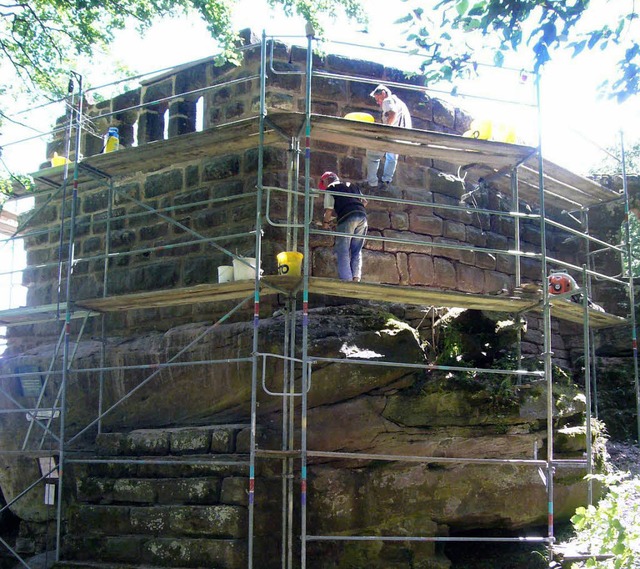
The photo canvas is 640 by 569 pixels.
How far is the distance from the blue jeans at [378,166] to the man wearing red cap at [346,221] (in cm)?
58

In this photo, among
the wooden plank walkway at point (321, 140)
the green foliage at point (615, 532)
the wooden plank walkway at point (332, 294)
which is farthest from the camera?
the wooden plank walkway at point (321, 140)

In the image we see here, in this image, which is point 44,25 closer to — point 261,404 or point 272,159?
point 272,159

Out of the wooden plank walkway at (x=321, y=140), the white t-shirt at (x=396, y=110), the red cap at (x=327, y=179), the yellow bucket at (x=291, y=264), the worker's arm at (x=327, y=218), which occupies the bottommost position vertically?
the yellow bucket at (x=291, y=264)

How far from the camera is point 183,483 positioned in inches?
296

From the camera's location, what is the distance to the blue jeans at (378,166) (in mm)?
8945

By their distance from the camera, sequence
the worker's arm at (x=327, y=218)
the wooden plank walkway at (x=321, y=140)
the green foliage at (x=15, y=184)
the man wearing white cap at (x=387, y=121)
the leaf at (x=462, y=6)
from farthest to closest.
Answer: the green foliage at (x=15, y=184) → the man wearing white cap at (x=387, y=121) → the worker's arm at (x=327, y=218) → the wooden plank walkway at (x=321, y=140) → the leaf at (x=462, y=6)

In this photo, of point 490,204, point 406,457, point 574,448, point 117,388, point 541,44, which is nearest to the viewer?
point 541,44

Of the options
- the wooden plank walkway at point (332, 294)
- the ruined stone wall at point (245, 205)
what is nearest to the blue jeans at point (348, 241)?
the wooden plank walkway at point (332, 294)

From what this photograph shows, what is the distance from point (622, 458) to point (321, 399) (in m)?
3.66

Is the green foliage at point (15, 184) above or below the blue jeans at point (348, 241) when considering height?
above

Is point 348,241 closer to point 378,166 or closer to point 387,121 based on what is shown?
point 378,166

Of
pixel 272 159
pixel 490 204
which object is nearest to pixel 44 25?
pixel 272 159

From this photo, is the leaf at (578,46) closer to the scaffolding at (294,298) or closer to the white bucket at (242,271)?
the scaffolding at (294,298)

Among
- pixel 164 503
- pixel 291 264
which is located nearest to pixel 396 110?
pixel 291 264
